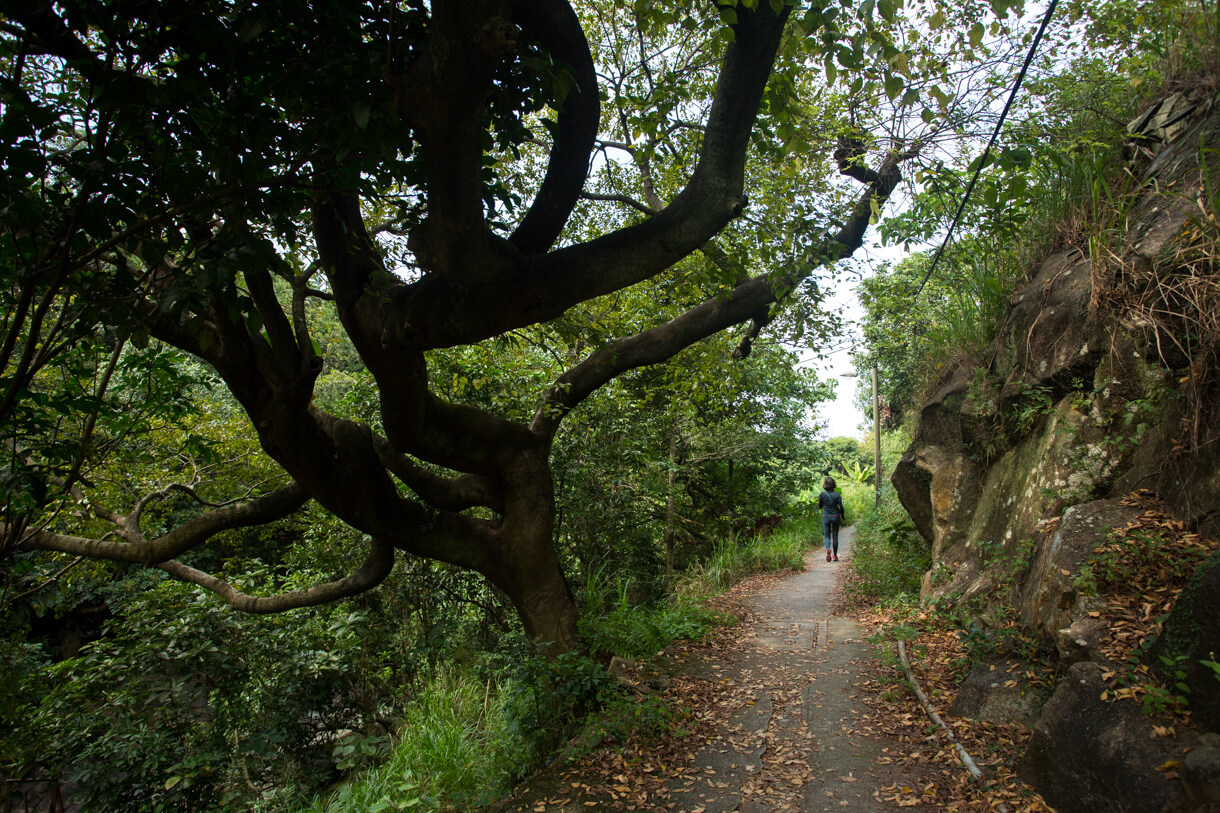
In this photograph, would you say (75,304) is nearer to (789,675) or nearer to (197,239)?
(197,239)

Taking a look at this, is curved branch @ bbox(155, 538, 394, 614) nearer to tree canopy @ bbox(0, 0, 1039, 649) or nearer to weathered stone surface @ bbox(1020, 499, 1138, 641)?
tree canopy @ bbox(0, 0, 1039, 649)

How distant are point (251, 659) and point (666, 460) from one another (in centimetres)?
594

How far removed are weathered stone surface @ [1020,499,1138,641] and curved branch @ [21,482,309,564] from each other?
5.51 meters

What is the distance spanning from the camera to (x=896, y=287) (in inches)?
433

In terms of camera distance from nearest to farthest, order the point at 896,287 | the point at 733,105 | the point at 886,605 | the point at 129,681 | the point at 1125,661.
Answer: the point at 1125,661 → the point at 733,105 → the point at 129,681 → the point at 886,605 → the point at 896,287

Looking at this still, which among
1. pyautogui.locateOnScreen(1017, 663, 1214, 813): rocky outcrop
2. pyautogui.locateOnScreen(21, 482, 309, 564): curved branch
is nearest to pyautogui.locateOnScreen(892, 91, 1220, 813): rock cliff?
pyautogui.locateOnScreen(1017, 663, 1214, 813): rocky outcrop

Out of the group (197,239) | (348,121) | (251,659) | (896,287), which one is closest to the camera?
(197,239)

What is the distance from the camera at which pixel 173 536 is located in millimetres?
5203

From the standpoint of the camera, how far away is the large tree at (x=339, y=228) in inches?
107

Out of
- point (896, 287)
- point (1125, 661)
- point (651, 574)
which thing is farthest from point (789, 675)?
point (896, 287)

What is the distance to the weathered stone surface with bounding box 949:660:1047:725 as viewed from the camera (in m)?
4.03

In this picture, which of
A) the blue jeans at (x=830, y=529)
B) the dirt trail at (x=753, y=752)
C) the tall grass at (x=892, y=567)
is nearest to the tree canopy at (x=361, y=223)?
the dirt trail at (x=753, y=752)

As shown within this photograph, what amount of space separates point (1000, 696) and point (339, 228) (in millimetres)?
5302

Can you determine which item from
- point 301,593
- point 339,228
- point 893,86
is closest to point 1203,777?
point 893,86
